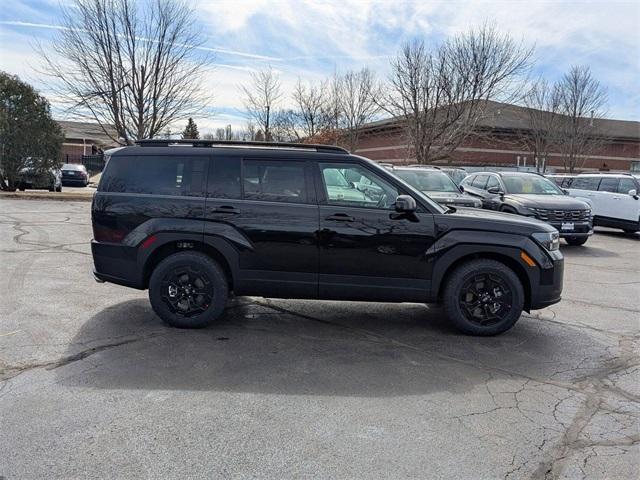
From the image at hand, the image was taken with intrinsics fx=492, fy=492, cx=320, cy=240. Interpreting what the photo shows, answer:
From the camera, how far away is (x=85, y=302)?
20.1 feet

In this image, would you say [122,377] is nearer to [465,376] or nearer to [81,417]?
[81,417]

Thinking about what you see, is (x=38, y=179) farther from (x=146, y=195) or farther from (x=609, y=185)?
(x=609, y=185)

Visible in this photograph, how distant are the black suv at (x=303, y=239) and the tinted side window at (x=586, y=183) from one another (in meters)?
12.3

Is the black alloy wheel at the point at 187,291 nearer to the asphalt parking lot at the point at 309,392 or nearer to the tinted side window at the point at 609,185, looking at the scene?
the asphalt parking lot at the point at 309,392

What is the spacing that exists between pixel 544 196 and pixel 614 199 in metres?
4.59

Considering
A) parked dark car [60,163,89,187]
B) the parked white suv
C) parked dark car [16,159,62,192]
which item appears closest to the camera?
the parked white suv

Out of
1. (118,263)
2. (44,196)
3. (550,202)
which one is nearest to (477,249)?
(118,263)

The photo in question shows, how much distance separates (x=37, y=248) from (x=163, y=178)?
541 centimetres

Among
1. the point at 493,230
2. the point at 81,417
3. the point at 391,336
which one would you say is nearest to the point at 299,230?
the point at 391,336

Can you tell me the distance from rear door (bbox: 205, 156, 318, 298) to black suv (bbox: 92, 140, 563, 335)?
0.04ft

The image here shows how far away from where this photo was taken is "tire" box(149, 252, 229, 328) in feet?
17.3

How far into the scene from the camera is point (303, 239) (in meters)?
5.18

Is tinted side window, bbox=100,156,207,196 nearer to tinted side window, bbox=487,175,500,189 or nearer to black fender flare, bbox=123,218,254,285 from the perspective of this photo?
black fender flare, bbox=123,218,254,285

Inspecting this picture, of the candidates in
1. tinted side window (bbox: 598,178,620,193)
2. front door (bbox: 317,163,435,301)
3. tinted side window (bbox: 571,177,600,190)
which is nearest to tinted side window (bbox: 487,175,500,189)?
tinted side window (bbox: 598,178,620,193)
